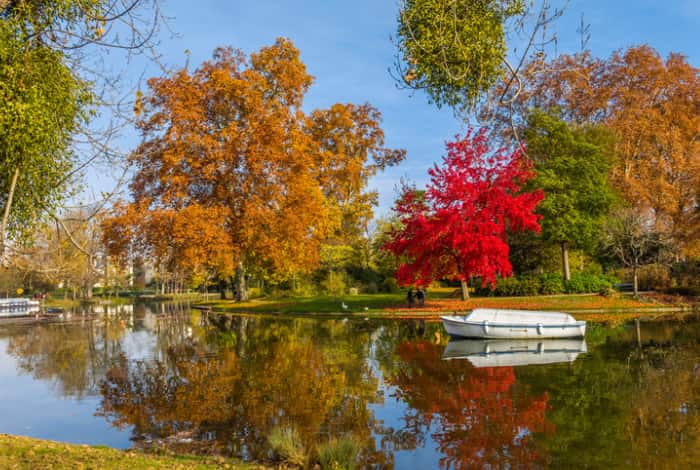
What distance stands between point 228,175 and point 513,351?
2497 cm

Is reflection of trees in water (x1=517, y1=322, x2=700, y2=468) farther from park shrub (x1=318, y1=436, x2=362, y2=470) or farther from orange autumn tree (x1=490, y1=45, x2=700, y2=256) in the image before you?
orange autumn tree (x1=490, y1=45, x2=700, y2=256)

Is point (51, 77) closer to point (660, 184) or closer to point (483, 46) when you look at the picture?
point (483, 46)

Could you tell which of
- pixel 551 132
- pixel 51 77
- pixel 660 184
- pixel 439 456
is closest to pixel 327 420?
pixel 439 456

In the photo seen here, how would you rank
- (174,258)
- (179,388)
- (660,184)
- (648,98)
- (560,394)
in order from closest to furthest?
1. (560,394)
2. (179,388)
3. (174,258)
4. (660,184)
5. (648,98)

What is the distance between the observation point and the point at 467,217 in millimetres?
29297

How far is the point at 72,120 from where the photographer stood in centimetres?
890

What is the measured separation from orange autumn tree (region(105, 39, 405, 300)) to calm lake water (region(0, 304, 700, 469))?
13639 millimetres

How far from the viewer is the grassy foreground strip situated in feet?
22.6

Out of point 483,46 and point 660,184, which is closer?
point 483,46

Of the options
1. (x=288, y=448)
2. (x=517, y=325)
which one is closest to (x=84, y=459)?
(x=288, y=448)

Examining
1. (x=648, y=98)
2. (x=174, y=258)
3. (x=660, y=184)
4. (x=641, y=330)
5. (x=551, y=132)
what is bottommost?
(x=641, y=330)

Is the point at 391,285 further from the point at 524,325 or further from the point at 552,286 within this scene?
the point at 524,325

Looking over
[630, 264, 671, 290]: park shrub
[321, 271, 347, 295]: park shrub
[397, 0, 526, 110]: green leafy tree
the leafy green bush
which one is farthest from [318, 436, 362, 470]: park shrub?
[321, 271, 347, 295]: park shrub

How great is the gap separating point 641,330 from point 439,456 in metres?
18.8
